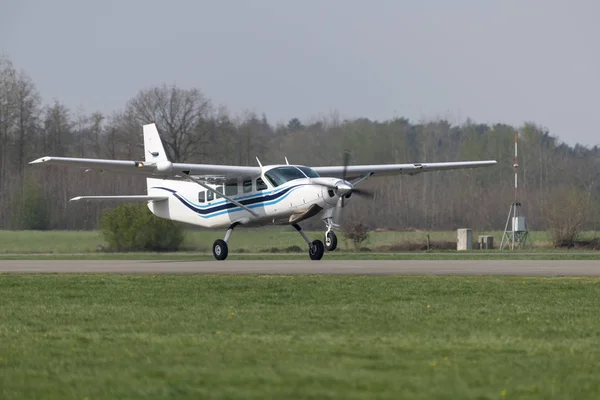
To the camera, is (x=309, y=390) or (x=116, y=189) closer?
(x=309, y=390)

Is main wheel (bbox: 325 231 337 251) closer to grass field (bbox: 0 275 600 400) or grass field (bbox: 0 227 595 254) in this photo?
grass field (bbox: 0 227 595 254)

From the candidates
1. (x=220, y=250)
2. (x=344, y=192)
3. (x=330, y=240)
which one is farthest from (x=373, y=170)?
(x=220, y=250)

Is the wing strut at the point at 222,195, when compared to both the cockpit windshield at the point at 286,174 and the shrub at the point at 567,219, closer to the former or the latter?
the cockpit windshield at the point at 286,174

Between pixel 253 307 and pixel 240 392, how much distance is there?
7.04 meters

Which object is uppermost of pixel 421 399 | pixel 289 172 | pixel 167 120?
pixel 167 120

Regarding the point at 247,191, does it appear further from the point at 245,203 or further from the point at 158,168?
the point at 158,168

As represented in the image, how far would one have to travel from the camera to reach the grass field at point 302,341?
8102 mm

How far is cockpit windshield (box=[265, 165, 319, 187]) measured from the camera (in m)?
32.2

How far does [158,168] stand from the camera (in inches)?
1229

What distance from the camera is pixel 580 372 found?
880 cm

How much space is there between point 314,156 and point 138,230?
22.1 metres

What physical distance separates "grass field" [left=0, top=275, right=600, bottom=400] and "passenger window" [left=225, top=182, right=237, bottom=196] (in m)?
15.7

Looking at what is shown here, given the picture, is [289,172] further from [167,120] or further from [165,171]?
[167,120]

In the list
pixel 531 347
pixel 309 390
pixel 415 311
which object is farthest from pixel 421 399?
pixel 415 311
